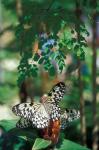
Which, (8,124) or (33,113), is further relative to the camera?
(8,124)

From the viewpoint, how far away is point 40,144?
76.8 inches

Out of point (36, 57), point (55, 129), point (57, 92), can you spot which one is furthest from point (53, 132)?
point (36, 57)

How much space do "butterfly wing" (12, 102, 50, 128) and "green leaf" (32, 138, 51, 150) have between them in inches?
2.5

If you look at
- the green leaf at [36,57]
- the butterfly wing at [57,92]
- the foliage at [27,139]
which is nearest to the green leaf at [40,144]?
the foliage at [27,139]

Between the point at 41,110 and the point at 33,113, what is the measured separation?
3 centimetres

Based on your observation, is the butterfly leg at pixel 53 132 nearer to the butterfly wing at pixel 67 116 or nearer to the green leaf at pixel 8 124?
the butterfly wing at pixel 67 116

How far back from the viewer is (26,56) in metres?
2.04

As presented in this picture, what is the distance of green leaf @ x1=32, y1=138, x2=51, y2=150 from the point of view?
1934mm

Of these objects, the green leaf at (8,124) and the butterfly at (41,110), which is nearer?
the butterfly at (41,110)

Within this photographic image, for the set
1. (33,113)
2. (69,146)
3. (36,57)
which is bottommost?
(69,146)

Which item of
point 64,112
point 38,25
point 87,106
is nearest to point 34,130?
point 64,112

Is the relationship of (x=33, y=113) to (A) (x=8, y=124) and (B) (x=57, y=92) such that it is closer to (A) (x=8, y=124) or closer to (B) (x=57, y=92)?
(B) (x=57, y=92)

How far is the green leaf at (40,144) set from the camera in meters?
1.93

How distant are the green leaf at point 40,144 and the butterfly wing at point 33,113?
6cm
